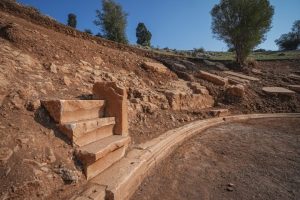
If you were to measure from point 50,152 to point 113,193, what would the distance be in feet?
2.27

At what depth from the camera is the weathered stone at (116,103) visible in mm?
2914

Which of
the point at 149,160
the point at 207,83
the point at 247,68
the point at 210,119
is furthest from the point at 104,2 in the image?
the point at 149,160

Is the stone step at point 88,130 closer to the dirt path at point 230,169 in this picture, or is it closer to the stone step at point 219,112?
the dirt path at point 230,169

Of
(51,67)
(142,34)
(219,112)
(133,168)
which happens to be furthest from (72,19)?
(133,168)

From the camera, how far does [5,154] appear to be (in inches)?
69.1

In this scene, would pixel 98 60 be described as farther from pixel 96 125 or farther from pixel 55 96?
pixel 96 125

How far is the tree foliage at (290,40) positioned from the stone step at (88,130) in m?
44.1

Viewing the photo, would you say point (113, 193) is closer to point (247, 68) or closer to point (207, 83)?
point (207, 83)

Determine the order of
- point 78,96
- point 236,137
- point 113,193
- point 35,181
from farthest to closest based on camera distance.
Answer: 1. point 236,137
2. point 78,96
3. point 113,193
4. point 35,181

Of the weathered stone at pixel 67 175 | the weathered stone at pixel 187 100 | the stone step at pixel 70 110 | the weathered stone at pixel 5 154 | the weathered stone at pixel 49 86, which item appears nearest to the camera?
the weathered stone at pixel 5 154

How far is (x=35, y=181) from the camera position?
5.61ft

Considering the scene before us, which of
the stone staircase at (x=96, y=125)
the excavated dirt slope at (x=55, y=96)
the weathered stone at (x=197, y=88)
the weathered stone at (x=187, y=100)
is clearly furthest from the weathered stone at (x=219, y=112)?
the stone staircase at (x=96, y=125)

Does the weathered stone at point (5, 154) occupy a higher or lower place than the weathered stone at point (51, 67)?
lower

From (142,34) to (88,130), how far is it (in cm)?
3951
